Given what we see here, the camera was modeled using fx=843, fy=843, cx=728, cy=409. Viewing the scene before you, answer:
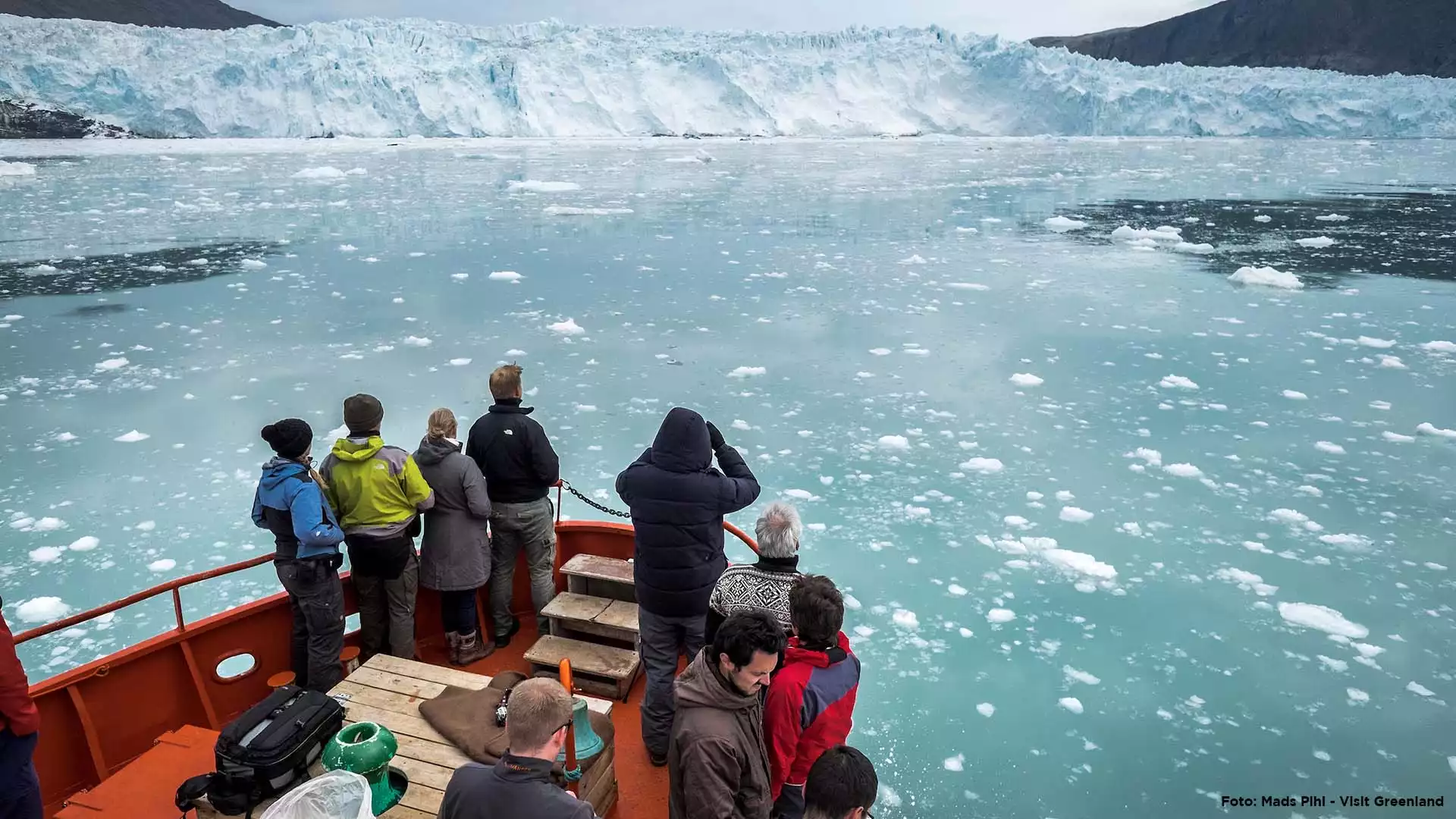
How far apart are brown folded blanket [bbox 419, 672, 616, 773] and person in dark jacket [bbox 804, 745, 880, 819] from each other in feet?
3.28

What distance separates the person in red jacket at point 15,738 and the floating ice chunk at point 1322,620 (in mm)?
5854

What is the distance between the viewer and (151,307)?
477 inches

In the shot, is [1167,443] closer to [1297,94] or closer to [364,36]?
[364,36]

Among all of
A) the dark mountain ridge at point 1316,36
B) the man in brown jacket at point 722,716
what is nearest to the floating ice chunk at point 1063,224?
the man in brown jacket at point 722,716

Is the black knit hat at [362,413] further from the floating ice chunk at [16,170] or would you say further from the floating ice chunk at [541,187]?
the floating ice chunk at [16,170]

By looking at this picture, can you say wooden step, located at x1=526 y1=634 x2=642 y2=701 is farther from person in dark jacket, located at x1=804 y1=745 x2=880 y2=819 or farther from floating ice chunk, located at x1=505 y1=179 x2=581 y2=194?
floating ice chunk, located at x1=505 y1=179 x2=581 y2=194

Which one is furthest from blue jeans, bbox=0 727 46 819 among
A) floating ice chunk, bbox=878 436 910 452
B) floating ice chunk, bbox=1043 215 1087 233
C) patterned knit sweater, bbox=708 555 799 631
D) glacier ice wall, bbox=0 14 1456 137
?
glacier ice wall, bbox=0 14 1456 137

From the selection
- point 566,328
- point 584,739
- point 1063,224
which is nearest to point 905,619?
point 584,739

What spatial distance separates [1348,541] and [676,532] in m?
5.22

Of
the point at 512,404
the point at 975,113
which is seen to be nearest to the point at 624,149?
the point at 975,113

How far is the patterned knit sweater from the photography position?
2654mm

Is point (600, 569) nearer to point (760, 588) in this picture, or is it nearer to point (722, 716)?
point (760, 588)

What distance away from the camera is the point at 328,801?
1.99 m

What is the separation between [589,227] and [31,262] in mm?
10689
